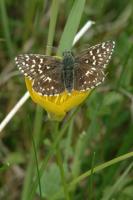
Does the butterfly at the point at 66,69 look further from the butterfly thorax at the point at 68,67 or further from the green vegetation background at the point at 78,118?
the green vegetation background at the point at 78,118

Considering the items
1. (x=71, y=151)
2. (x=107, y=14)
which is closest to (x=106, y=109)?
(x=71, y=151)

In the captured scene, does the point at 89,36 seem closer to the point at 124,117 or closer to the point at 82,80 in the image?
the point at 124,117

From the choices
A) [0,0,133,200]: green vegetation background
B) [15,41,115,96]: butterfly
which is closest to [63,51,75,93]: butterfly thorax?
[15,41,115,96]: butterfly

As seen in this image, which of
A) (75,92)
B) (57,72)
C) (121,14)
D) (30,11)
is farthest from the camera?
(121,14)

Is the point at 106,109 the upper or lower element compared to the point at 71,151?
upper

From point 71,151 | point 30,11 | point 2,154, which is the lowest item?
point 2,154

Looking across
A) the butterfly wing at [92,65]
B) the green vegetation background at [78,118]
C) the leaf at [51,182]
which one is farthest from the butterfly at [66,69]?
the leaf at [51,182]
